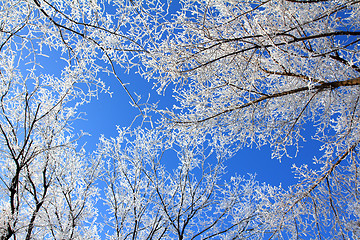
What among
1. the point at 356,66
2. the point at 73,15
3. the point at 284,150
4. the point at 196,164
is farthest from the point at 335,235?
the point at 73,15

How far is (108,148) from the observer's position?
272 inches

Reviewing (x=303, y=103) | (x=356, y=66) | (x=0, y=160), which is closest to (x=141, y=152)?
(x=0, y=160)

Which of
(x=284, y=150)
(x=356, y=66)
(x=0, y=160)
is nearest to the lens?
(x=356, y=66)

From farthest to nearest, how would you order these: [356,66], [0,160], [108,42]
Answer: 1. [0,160]
2. [356,66]
3. [108,42]

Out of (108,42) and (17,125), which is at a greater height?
(17,125)

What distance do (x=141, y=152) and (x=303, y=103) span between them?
415 centimetres

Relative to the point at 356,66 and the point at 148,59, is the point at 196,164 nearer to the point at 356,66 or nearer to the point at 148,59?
the point at 148,59

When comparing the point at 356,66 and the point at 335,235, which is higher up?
A: the point at 356,66

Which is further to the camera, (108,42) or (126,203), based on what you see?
(126,203)

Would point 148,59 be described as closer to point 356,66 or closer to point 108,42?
point 108,42

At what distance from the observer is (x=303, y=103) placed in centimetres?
412

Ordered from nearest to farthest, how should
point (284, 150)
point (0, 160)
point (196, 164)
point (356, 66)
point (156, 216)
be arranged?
point (356, 66) → point (284, 150) → point (0, 160) → point (156, 216) → point (196, 164)

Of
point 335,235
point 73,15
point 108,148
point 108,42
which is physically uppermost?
point 108,148

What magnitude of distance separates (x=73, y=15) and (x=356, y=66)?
11.9 feet
